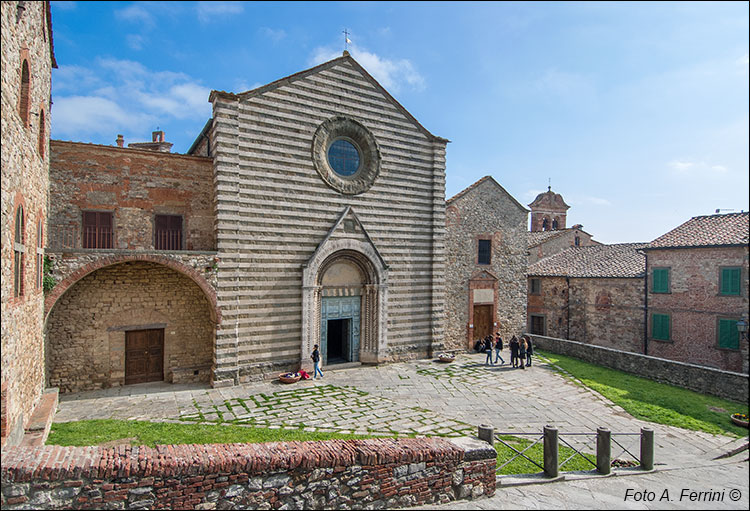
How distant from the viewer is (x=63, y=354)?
12672 mm

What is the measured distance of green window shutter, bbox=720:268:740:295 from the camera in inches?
679

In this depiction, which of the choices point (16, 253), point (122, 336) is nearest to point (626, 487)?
point (16, 253)

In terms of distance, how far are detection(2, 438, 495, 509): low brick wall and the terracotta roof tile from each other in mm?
18677

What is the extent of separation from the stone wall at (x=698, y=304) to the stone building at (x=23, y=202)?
74.5 ft

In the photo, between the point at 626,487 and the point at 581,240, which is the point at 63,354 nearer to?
the point at 626,487

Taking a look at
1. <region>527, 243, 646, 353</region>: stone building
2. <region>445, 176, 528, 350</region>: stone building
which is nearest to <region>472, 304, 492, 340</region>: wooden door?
<region>445, 176, 528, 350</region>: stone building

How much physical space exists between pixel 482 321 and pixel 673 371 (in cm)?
760

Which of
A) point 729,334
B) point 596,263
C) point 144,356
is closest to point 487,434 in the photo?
point 144,356

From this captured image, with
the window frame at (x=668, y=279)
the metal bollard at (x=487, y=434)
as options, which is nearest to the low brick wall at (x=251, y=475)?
the metal bollard at (x=487, y=434)

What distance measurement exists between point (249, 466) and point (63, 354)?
32.6 ft

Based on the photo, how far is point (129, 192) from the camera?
13484 millimetres

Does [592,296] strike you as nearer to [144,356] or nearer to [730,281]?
[730,281]

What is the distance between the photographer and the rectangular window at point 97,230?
13008mm

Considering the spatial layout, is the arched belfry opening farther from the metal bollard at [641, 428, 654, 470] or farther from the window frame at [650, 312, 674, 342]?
the window frame at [650, 312, 674, 342]
